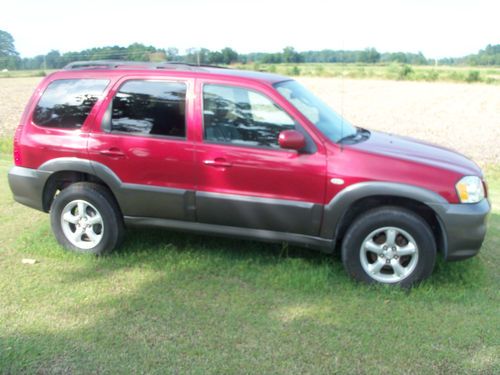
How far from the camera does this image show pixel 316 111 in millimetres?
4750

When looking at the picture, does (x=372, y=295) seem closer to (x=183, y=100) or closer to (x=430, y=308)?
(x=430, y=308)

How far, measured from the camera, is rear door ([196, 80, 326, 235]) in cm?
429

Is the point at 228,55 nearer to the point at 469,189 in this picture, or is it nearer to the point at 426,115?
the point at 469,189

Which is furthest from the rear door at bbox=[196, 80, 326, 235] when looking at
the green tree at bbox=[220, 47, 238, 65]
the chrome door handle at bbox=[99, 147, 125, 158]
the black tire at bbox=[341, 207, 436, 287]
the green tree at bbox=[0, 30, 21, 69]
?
the green tree at bbox=[0, 30, 21, 69]

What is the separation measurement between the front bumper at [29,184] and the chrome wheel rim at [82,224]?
0.33m

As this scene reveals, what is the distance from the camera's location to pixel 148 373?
Answer: 122 inches

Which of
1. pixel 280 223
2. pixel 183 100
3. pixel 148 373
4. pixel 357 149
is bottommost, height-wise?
pixel 148 373

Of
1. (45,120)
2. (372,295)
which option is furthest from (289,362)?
(45,120)

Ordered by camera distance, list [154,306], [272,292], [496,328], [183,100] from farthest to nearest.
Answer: [183,100] < [272,292] < [154,306] < [496,328]

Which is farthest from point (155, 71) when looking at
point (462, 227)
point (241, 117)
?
point (462, 227)

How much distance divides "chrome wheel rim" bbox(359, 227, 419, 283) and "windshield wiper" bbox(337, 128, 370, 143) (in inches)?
33.5

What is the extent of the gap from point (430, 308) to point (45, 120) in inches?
153

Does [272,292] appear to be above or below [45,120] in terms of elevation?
below

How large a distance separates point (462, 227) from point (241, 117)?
2.05 m
